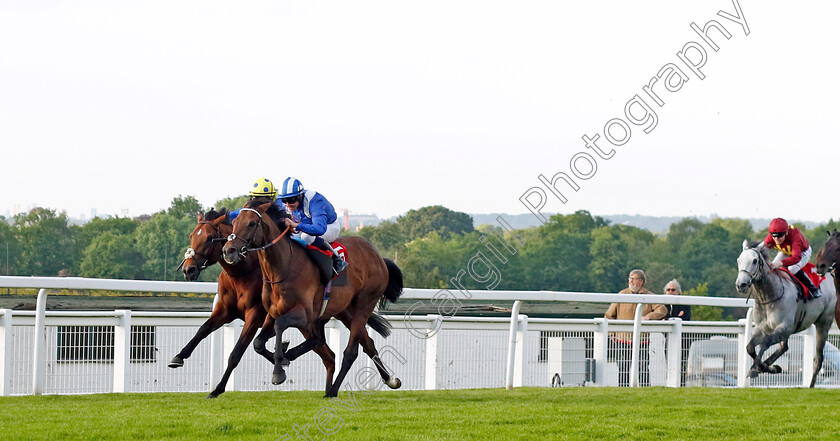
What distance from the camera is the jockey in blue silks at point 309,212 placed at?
790 centimetres

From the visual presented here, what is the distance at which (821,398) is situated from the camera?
30.0 feet

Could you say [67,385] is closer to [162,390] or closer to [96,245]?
[162,390]

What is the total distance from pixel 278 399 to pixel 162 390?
125 cm

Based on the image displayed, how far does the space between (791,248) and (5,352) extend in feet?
23.5

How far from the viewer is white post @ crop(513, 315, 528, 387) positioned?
980cm

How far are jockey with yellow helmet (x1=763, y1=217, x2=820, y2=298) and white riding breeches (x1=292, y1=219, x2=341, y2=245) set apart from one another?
4404 millimetres

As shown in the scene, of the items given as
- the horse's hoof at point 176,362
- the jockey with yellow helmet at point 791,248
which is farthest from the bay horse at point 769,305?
the horse's hoof at point 176,362

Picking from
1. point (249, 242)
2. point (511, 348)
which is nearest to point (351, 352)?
point (249, 242)

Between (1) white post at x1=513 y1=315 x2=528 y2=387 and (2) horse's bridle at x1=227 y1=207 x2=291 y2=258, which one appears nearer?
(2) horse's bridle at x1=227 y1=207 x2=291 y2=258

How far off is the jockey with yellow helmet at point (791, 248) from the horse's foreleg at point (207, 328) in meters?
5.28

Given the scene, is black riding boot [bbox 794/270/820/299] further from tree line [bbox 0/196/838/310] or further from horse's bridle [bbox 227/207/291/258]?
tree line [bbox 0/196/838/310]

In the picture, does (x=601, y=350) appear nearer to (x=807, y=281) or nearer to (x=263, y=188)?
(x=807, y=281)

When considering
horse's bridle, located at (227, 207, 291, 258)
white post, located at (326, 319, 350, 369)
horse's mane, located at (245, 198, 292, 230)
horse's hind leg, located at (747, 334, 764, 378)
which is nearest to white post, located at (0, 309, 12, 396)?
horse's bridle, located at (227, 207, 291, 258)

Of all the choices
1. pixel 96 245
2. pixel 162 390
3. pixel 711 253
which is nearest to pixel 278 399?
pixel 162 390
